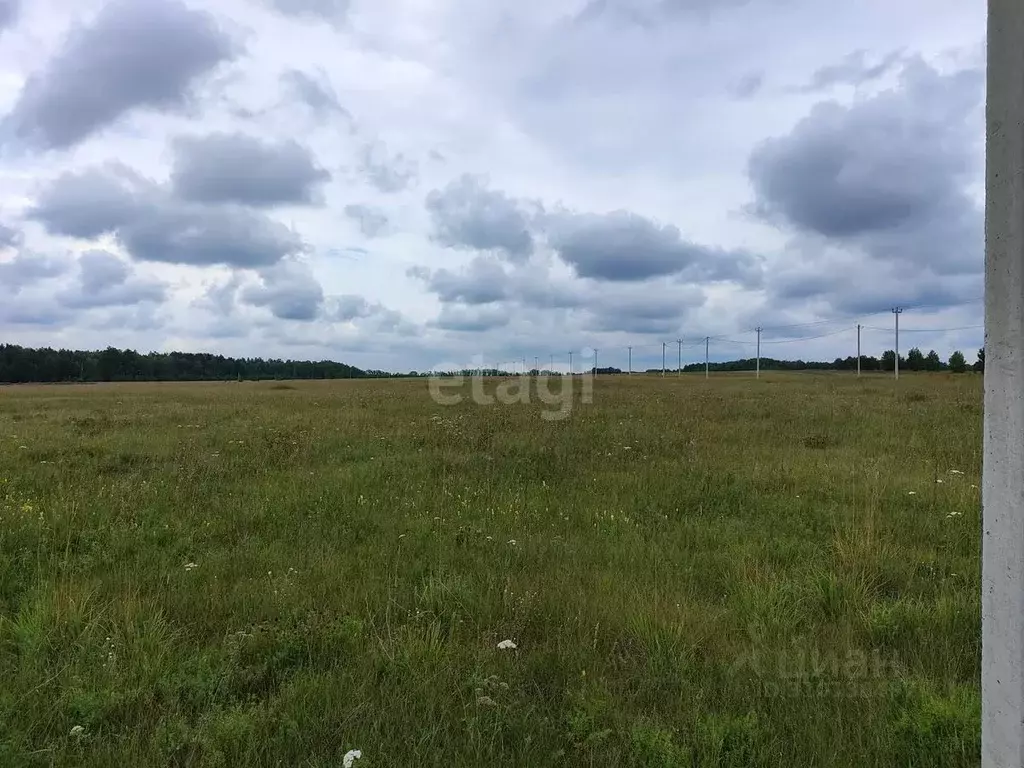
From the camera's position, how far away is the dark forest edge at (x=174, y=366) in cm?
9206

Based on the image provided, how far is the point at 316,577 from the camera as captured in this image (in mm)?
4816

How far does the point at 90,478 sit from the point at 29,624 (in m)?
5.39

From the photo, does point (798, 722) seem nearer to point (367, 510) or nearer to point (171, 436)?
point (367, 510)

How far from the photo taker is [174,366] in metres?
108

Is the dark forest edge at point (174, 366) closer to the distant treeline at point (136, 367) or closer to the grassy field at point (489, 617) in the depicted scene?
the distant treeline at point (136, 367)

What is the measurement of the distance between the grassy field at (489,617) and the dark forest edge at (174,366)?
91733mm

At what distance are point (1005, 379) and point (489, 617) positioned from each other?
3.34m
